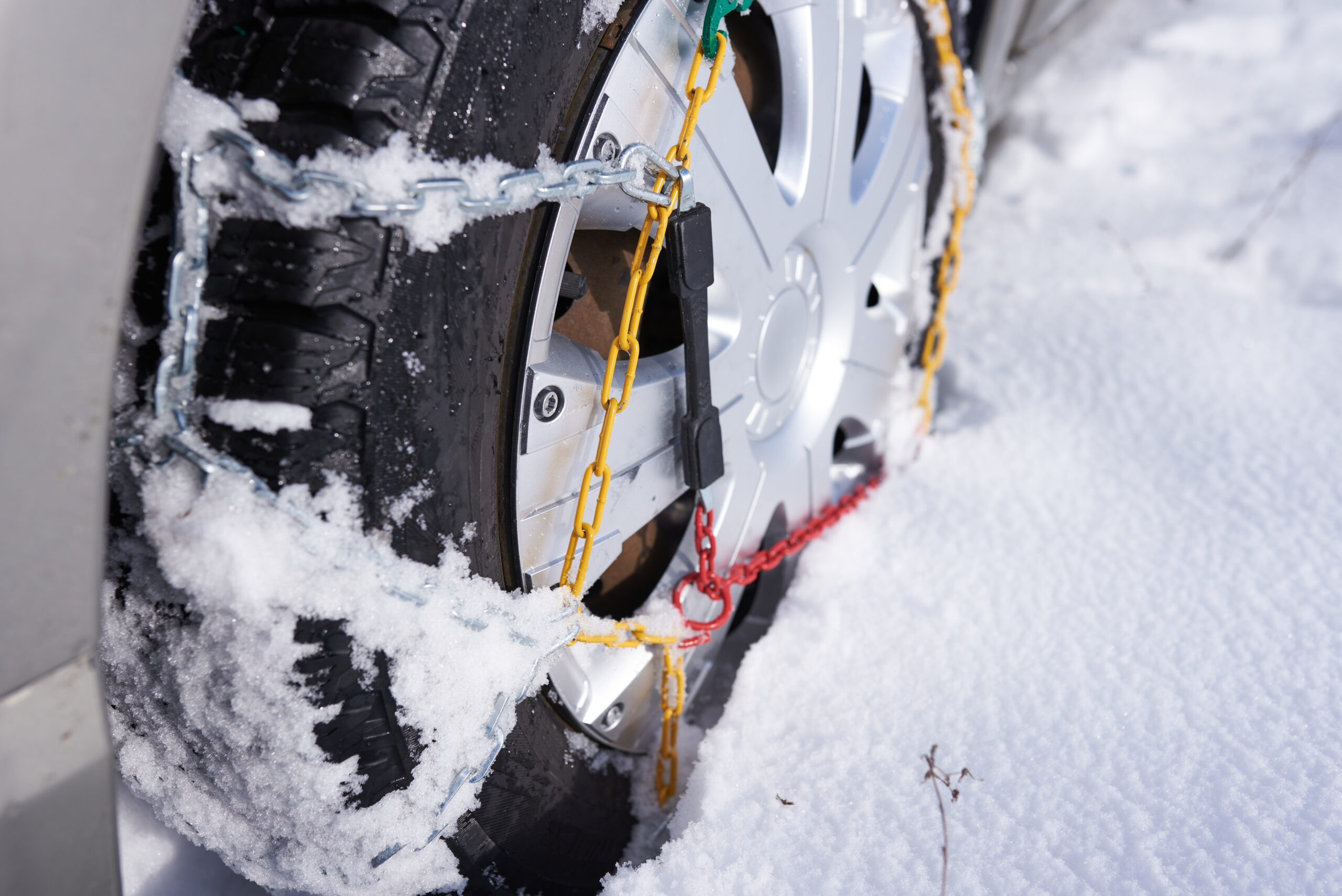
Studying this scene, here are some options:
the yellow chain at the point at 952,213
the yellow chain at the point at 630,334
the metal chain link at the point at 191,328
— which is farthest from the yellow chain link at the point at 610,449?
the yellow chain at the point at 952,213

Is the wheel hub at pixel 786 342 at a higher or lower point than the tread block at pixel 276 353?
lower

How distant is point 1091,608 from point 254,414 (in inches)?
40.1

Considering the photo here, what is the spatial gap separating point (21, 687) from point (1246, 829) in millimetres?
1027

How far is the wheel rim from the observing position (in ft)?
2.47

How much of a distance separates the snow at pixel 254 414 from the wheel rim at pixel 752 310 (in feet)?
0.62

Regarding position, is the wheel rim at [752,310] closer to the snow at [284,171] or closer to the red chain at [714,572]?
the red chain at [714,572]

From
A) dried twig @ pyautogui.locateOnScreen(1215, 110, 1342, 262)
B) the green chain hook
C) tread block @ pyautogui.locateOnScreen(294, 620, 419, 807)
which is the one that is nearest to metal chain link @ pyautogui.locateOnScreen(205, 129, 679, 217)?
the green chain hook

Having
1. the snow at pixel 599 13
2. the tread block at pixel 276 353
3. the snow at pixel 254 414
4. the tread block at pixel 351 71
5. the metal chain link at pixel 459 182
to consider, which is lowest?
the snow at pixel 254 414

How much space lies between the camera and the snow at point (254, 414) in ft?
1.90

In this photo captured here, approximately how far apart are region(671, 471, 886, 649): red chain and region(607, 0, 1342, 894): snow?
80 mm

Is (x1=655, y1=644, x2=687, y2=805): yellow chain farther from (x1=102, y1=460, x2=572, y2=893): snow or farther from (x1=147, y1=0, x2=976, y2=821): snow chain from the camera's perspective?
(x1=102, y1=460, x2=572, y2=893): snow

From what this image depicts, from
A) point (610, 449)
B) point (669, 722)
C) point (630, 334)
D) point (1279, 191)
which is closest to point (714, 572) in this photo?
point (669, 722)

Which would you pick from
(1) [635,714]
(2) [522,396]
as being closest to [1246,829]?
(1) [635,714]

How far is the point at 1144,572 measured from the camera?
3.79 ft
